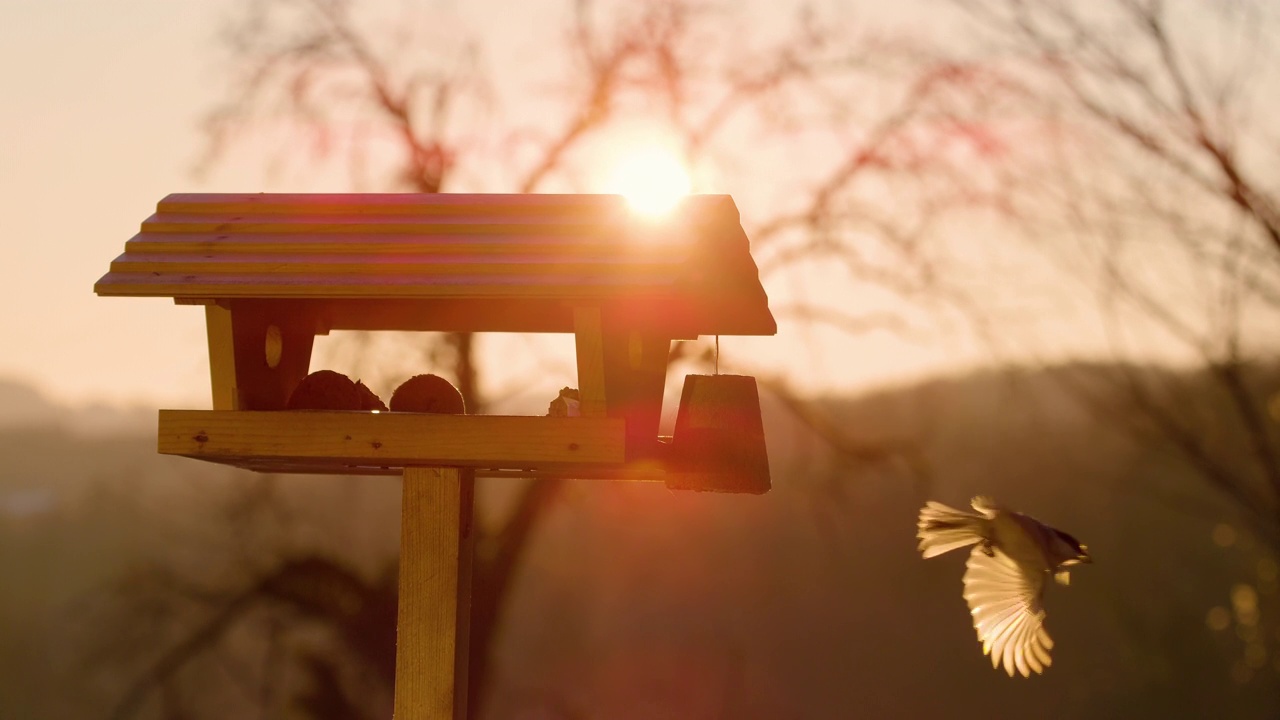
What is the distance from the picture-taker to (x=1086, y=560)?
2551 millimetres

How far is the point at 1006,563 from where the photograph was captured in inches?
114

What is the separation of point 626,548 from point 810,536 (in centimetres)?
166

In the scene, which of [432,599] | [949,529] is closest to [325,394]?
[432,599]

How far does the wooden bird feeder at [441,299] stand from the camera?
106 inches

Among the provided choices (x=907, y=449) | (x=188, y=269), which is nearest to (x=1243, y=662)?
(x=907, y=449)

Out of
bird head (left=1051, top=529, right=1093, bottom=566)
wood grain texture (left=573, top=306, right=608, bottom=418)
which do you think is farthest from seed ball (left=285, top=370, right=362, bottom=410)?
bird head (left=1051, top=529, right=1093, bottom=566)

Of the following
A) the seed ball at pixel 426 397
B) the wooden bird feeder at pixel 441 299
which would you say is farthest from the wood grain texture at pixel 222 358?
the seed ball at pixel 426 397

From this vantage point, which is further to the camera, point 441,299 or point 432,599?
point 432,599

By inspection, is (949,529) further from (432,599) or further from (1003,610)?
(432,599)

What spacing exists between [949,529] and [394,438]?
4.33ft

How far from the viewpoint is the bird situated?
104 inches

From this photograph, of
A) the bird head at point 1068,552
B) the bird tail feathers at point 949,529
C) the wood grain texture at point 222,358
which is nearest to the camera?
the bird head at point 1068,552

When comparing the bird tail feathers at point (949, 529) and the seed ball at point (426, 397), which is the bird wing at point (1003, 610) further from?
the seed ball at point (426, 397)

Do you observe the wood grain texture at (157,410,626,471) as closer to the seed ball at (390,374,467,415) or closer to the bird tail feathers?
the seed ball at (390,374,467,415)
